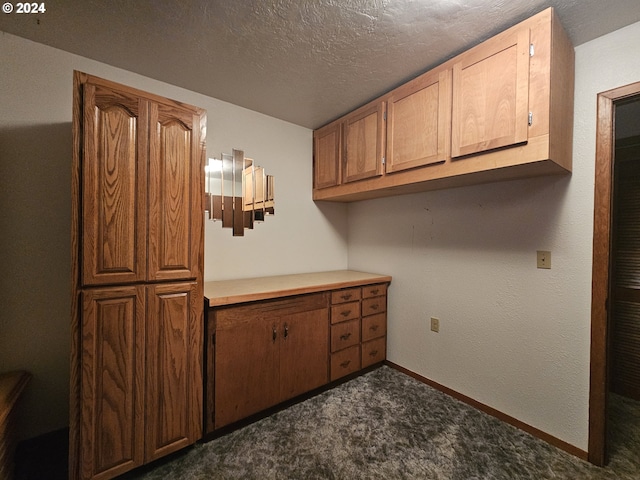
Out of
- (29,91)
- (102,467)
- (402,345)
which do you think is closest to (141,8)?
(29,91)

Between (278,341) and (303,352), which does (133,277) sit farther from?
(303,352)

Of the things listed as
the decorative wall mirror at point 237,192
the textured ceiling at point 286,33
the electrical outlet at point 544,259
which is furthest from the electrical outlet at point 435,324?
the textured ceiling at point 286,33

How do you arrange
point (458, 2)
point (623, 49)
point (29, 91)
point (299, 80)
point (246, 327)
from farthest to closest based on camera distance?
point (299, 80) < point (246, 327) < point (29, 91) < point (623, 49) < point (458, 2)

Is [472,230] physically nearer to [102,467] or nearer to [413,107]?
[413,107]

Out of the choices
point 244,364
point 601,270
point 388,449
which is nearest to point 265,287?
point 244,364

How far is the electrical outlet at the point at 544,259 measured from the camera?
171 centimetres

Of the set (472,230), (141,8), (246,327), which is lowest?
(246,327)

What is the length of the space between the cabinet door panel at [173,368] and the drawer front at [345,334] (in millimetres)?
1060

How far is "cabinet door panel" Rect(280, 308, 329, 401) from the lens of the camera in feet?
6.51

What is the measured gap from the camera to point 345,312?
7.67ft

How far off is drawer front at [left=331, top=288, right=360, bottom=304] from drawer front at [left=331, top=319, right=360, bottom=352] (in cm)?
19

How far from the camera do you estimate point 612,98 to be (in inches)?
58.0

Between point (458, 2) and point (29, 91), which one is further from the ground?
point (458, 2)

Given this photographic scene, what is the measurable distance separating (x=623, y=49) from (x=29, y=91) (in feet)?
10.9
